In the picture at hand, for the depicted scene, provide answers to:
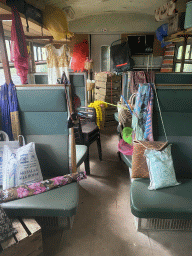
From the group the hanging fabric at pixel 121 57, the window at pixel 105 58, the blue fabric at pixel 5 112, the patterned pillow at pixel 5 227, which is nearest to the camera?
the patterned pillow at pixel 5 227

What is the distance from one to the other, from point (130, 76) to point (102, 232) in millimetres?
2306

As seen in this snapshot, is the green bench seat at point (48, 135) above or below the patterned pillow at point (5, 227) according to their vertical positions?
above

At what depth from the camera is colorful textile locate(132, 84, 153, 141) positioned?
1.57 m

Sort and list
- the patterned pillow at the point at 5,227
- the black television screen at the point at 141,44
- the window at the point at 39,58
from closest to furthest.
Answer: the patterned pillow at the point at 5,227, the window at the point at 39,58, the black television screen at the point at 141,44

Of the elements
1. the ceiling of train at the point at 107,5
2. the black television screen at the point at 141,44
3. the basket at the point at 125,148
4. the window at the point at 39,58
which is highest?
the ceiling of train at the point at 107,5

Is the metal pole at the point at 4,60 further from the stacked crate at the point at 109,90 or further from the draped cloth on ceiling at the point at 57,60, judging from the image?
the stacked crate at the point at 109,90

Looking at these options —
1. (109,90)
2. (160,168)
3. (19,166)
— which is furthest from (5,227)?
(109,90)

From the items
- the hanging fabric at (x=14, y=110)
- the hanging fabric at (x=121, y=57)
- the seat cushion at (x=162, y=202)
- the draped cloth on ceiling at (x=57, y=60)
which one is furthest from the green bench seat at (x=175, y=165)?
the hanging fabric at (x=121, y=57)

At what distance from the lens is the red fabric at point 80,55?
5.15m

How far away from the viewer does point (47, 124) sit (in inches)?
61.9

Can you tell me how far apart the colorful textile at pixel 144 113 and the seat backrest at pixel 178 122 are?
0.06 metres

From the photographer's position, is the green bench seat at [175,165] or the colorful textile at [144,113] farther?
the colorful textile at [144,113]

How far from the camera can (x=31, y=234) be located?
3.97 feet

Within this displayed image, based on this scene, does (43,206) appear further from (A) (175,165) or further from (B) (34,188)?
(A) (175,165)
